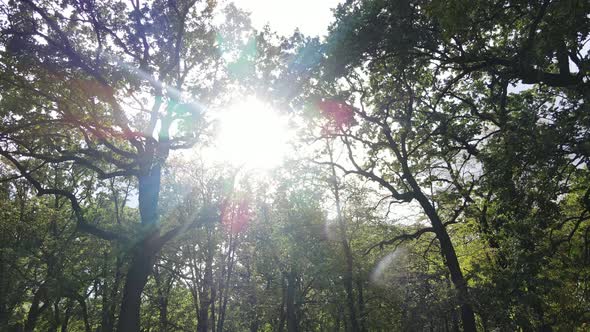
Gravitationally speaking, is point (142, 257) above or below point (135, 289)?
above

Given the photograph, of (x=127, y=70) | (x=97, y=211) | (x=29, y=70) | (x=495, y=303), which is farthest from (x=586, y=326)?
(x=97, y=211)

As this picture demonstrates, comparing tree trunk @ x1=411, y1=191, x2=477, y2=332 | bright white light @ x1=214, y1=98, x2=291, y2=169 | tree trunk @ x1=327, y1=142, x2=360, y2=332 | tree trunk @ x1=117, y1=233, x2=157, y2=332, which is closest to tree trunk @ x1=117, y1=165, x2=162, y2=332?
tree trunk @ x1=117, y1=233, x2=157, y2=332

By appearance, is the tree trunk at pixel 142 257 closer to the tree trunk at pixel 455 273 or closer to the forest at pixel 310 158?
the forest at pixel 310 158

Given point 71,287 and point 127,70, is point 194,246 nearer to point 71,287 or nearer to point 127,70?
point 71,287

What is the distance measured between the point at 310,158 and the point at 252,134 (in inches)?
116

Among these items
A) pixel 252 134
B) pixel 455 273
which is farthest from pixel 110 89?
pixel 455 273

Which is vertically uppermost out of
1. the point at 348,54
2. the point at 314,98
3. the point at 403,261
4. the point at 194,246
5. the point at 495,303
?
the point at 314,98

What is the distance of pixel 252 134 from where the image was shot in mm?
15758

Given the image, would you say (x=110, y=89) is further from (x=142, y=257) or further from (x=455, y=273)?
(x=455, y=273)

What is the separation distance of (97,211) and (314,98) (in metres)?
21.0

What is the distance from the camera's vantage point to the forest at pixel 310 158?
664 centimetres

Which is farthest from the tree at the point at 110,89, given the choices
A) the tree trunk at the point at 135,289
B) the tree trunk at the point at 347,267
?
the tree trunk at the point at 347,267

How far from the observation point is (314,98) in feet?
38.9

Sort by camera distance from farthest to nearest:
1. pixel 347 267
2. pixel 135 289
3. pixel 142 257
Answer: pixel 347 267 → pixel 142 257 → pixel 135 289
